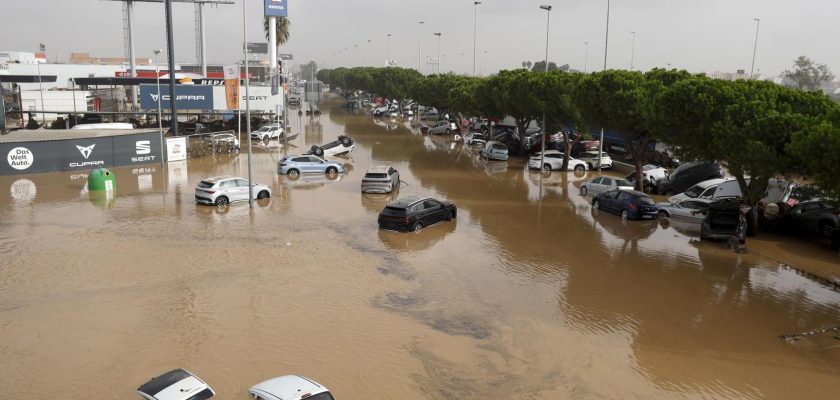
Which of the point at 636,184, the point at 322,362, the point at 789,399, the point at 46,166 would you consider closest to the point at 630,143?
the point at 636,184

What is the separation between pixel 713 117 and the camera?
23953mm

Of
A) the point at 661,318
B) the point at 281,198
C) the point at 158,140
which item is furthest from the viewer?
the point at 158,140

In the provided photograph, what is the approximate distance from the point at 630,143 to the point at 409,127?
4701cm

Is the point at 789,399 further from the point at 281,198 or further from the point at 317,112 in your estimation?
the point at 317,112

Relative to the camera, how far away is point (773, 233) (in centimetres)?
2517

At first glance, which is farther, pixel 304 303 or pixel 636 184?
pixel 636 184

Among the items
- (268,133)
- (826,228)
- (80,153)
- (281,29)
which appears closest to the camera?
(826,228)

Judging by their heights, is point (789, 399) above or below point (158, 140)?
below

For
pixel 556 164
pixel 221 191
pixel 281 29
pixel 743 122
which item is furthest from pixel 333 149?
pixel 281 29

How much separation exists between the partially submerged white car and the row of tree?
1550cm

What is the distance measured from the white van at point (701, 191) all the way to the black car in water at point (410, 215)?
11.8 m

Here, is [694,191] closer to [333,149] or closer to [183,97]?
[333,149]

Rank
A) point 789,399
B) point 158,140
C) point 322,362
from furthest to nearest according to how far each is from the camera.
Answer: point 158,140, point 322,362, point 789,399

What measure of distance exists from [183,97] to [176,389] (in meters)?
54.0
